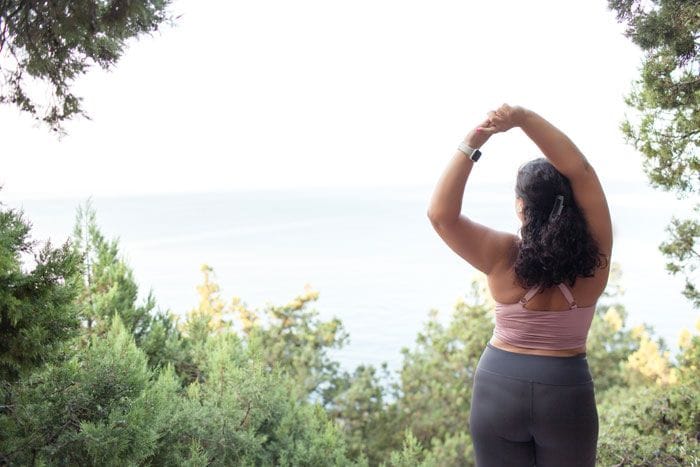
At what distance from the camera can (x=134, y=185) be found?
744 inches

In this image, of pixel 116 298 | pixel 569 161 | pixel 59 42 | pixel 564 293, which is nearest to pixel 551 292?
pixel 564 293

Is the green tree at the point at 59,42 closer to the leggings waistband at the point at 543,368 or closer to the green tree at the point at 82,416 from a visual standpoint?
the green tree at the point at 82,416

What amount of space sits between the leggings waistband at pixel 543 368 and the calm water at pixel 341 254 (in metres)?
2.09

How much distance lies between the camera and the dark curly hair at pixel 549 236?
1.23 m

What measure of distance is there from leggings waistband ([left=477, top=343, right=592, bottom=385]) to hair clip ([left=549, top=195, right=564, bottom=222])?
0.85 feet

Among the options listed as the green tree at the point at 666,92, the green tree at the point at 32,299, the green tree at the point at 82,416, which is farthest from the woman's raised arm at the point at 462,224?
the green tree at the point at 666,92

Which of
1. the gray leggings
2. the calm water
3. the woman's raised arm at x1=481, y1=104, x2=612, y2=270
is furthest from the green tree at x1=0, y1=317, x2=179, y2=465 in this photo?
the calm water

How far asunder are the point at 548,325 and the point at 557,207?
22 cm

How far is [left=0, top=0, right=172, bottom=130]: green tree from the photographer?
1.85m

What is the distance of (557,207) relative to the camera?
1263mm

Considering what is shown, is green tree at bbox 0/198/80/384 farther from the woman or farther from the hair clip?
the hair clip

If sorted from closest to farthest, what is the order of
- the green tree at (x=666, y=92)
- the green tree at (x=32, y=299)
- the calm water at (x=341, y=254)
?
1. the green tree at (x=32, y=299)
2. the green tree at (x=666, y=92)
3. the calm water at (x=341, y=254)

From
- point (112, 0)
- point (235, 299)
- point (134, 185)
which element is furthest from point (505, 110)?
point (134, 185)

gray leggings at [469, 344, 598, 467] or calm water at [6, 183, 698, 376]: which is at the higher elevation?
gray leggings at [469, 344, 598, 467]
